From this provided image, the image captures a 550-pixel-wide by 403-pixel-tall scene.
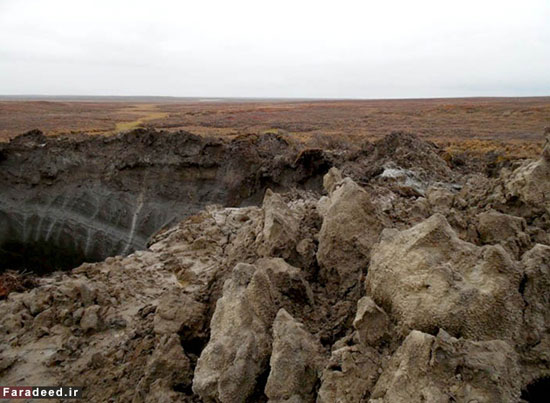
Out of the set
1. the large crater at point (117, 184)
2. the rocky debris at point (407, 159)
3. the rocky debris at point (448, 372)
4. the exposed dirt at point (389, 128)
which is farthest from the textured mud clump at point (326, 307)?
the exposed dirt at point (389, 128)

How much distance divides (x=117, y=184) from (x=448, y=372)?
712 inches

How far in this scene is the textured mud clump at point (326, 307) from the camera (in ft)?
12.7

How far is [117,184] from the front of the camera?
1911 cm

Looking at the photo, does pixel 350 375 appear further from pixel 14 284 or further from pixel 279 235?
pixel 14 284

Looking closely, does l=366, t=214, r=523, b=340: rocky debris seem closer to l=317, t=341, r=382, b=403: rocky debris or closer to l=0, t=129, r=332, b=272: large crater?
l=317, t=341, r=382, b=403: rocky debris

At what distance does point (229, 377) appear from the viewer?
4.54 m

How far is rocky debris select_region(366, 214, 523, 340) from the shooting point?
4.04 metres

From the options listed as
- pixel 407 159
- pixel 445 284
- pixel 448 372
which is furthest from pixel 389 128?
pixel 448 372

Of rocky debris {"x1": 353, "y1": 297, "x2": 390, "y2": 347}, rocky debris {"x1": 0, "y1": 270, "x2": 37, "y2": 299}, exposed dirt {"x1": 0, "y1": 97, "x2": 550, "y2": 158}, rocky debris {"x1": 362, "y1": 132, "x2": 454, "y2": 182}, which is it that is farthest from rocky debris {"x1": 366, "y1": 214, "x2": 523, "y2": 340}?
exposed dirt {"x1": 0, "y1": 97, "x2": 550, "y2": 158}

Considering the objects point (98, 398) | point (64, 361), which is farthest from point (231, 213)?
point (98, 398)

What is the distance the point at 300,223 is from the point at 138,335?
3390mm

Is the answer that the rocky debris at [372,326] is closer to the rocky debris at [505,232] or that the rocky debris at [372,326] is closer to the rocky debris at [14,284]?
the rocky debris at [505,232]

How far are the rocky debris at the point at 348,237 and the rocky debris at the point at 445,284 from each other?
84cm

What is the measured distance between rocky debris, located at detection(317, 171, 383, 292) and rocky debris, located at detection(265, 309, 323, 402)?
143 centimetres
